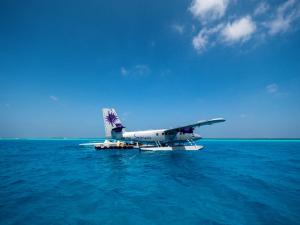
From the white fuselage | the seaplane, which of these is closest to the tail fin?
the seaplane

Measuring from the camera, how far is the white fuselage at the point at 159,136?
36188mm

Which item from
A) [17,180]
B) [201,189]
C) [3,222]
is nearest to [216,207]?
[201,189]

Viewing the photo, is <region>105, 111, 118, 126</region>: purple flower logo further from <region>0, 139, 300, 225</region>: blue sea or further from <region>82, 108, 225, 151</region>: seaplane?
<region>0, 139, 300, 225</region>: blue sea

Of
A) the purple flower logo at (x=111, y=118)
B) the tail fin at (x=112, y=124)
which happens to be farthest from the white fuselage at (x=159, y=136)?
the purple flower logo at (x=111, y=118)

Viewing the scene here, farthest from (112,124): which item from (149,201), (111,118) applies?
(149,201)

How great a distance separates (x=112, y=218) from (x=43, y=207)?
4306 millimetres

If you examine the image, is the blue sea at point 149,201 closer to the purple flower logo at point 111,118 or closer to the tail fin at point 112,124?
the tail fin at point 112,124

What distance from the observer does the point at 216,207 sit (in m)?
9.00

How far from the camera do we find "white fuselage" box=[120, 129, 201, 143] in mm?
36188

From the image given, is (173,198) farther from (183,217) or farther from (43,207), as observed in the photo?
(43,207)

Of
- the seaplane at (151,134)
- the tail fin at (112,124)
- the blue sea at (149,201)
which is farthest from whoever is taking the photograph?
the tail fin at (112,124)

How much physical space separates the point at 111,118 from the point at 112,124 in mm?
1487

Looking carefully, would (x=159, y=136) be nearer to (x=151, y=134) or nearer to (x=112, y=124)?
(x=151, y=134)

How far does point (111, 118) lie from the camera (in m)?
38.5
